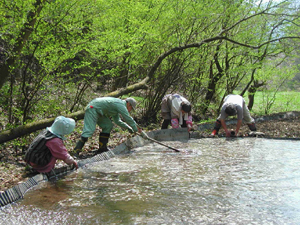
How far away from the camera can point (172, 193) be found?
4.57 metres

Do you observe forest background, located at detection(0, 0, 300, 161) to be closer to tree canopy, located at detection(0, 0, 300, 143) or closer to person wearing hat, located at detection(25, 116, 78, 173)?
tree canopy, located at detection(0, 0, 300, 143)

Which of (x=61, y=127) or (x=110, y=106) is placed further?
(x=110, y=106)

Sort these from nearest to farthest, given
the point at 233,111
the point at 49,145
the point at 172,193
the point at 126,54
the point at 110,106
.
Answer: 1. the point at 172,193
2. the point at 49,145
3. the point at 110,106
4. the point at 233,111
5. the point at 126,54

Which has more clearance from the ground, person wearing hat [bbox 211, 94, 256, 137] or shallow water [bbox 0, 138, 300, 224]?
person wearing hat [bbox 211, 94, 256, 137]

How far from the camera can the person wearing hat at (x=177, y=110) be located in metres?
9.04

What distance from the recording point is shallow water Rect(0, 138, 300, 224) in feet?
12.2

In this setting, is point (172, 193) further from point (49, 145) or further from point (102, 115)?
point (102, 115)

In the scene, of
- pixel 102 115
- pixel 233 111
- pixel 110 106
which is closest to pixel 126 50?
pixel 110 106

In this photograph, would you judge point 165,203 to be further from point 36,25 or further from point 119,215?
point 36,25

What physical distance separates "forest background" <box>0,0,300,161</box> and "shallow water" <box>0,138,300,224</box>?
1977 millimetres

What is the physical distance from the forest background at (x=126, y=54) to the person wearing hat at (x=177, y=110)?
96 centimetres

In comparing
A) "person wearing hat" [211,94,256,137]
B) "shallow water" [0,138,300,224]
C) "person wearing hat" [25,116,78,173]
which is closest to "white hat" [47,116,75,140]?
"person wearing hat" [25,116,78,173]

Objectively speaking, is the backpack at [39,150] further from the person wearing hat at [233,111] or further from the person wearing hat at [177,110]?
the person wearing hat at [233,111]

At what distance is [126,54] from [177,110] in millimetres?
2382
